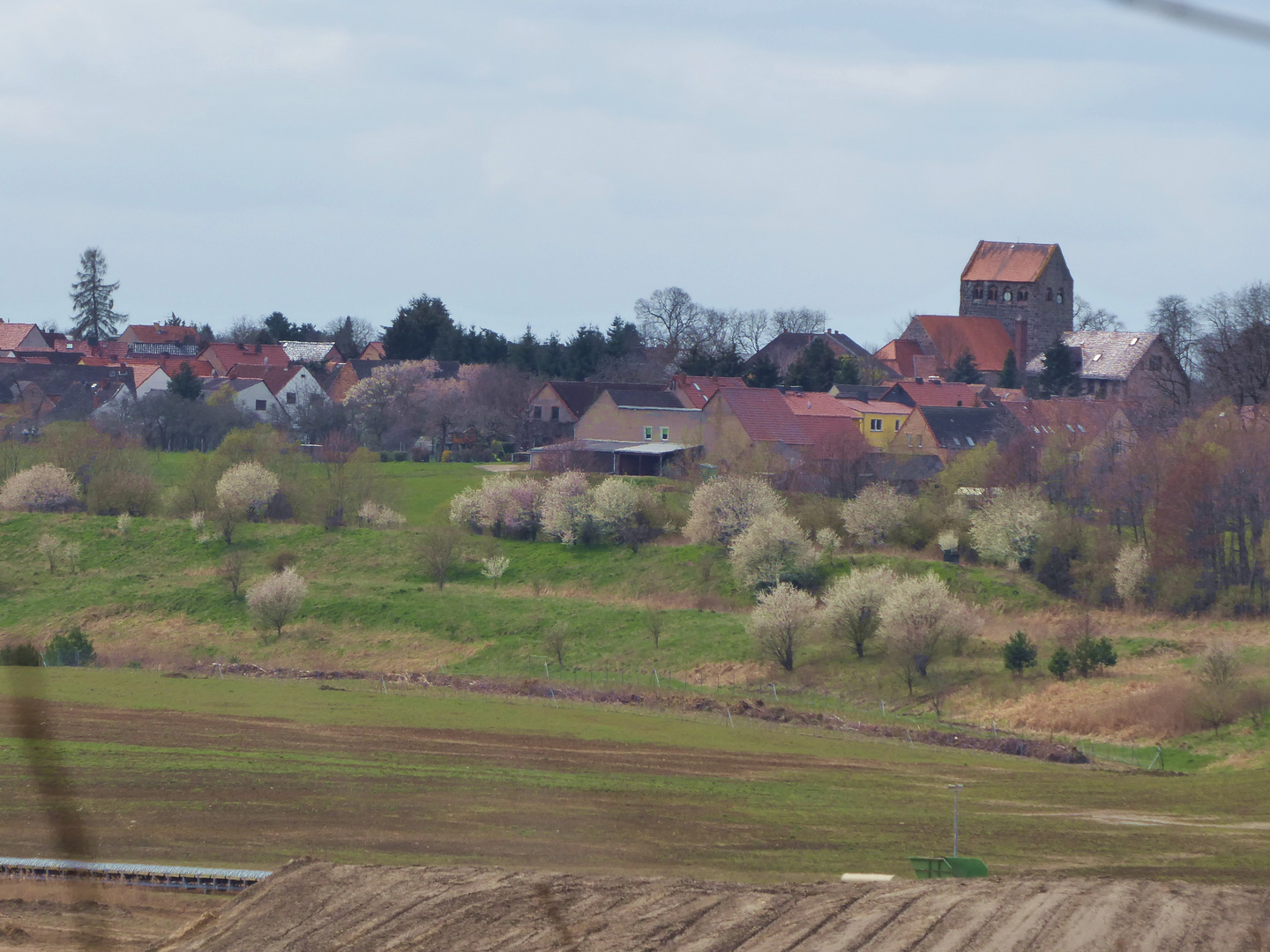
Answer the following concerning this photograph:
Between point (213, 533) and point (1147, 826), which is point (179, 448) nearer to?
point (213, 533)

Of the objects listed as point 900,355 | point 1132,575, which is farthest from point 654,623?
point 900,355

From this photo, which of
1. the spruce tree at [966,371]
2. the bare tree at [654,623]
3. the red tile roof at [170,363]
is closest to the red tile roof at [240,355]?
the red tile roof at [170,363]

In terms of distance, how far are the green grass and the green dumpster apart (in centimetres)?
194

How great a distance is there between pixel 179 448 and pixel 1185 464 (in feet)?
178

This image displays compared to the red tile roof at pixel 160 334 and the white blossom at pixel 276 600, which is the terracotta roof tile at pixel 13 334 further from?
the white blossom at pixel 276 600

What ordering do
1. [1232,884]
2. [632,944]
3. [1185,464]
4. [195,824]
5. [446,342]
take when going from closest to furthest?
1. [632,944]
2. [1232,884]
3. [195,824]
4. [1185,464]
5. [446,342]

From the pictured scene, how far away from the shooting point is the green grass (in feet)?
65.7

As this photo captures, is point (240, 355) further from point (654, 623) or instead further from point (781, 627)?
point (781, 627)

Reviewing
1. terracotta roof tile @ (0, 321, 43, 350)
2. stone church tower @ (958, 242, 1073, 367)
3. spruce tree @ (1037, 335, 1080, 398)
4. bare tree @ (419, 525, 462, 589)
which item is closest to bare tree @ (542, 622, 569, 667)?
bare tree @ (419, 525, 462, 589)

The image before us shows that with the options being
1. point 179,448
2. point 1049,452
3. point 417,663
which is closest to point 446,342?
point 179,448

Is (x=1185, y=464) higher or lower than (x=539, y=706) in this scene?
higher

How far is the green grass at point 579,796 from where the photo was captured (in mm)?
20031

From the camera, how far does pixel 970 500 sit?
57.1 m

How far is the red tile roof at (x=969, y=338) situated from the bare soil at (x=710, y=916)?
3951 inches
